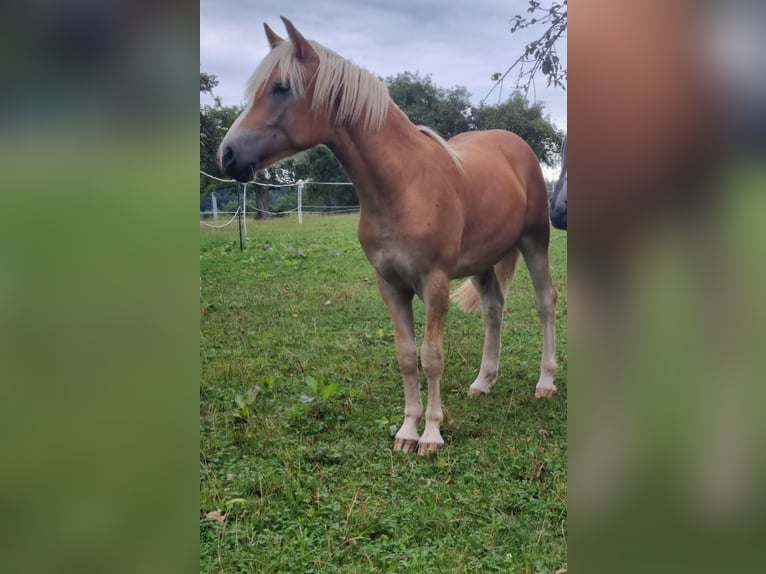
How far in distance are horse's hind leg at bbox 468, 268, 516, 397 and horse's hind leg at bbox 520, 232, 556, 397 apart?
0.53 feet

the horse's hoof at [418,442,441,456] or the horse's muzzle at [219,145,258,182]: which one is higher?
the horse's muzzle at [219,145,258,182]

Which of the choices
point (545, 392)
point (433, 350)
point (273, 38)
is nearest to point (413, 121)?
point (273, 38)

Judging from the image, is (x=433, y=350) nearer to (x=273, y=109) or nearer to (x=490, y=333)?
(x=490, y=333)

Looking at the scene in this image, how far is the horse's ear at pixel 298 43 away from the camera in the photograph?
1.69 m

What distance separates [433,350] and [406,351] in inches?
4.2

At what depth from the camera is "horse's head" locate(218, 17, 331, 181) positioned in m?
1.73

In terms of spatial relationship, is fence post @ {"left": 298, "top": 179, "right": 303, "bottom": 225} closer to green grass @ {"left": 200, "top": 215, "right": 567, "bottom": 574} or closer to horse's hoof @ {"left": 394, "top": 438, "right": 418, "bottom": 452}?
green grass @ {"left": 200, "top": 215, "right": 567, "bottom": 574}

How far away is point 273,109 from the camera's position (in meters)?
1.81

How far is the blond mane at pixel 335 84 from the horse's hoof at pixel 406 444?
3.93 ft
